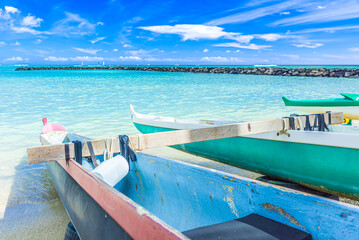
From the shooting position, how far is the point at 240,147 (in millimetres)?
3842

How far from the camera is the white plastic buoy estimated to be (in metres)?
2.23

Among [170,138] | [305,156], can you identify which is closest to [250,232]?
[170,138]

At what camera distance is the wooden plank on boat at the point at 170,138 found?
2221 millimetres

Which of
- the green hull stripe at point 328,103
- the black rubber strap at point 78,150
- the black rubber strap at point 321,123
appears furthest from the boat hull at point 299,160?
the green hull stripe at point 328,103

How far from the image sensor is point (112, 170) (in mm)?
2324

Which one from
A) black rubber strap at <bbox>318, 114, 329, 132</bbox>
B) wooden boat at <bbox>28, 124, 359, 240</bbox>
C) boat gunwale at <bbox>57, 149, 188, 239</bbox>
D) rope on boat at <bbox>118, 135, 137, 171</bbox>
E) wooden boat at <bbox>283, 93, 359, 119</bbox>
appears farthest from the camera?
wooden boat at <bbox>283, 93, 359, 119</bbox>

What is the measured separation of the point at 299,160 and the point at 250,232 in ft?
6.49

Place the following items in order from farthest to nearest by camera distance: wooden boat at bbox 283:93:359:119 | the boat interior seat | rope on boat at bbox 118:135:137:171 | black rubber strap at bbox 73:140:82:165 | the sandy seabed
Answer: wooden boat at bbox 283:93:359:119, the sandy seabed, rope on boat at bbox 118:135:137:171, black rubber strap at bbox 73:140:82:165, the boat interior seat

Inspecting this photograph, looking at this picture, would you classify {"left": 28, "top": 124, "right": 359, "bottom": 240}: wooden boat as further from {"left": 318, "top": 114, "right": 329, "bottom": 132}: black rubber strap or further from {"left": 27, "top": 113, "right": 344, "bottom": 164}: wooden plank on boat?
{"left": 318, "top": 114, "right": 329, "bottom": 132}: black rubber strap

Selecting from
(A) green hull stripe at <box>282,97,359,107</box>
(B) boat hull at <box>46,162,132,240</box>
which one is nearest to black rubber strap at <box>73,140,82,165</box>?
(B) boat hull at <box>46,162,132,240</box>

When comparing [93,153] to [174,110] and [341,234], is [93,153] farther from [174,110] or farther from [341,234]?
[174,110]

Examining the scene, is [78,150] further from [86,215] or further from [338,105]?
[338,105]

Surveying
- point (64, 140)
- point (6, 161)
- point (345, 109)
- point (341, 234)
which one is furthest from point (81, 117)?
point (341, 234)

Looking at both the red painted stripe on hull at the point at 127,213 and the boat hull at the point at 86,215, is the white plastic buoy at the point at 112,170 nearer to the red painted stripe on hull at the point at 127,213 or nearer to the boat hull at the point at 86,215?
the boat hull at the point at 86,215
